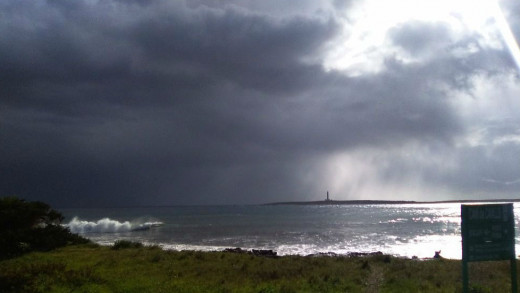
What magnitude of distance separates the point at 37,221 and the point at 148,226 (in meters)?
58.6

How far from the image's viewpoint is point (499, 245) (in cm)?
1265

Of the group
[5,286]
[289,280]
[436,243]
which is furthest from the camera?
[436,243]

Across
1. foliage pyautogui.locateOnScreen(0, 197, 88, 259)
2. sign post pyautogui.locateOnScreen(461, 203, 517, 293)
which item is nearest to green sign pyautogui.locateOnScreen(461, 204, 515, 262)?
sign post pyautogui.locateOnScreen(461, 203, 517, 293)

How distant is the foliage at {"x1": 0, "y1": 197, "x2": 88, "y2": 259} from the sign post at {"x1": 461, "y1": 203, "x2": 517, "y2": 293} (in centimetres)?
2569

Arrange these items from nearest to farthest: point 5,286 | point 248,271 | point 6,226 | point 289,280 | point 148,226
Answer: point 5,286, point 289,280, point 248,271, point 6,226, point 148,226

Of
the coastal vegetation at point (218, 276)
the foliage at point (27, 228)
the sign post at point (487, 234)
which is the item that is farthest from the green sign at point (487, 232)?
the foliage at point (27, 228)

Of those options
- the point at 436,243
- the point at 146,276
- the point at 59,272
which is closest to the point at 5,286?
the point at 59,272

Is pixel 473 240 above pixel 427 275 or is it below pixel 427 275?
above

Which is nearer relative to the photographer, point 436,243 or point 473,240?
point 473,240

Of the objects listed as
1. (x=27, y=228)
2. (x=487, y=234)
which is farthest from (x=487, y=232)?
(x=27, y=228)

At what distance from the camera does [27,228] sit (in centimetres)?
3266

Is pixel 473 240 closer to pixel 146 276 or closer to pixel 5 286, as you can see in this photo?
pixel 146 276

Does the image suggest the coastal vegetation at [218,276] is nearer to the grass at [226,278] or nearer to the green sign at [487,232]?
the grass at [226,278]

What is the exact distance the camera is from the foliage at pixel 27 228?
1167 inches
